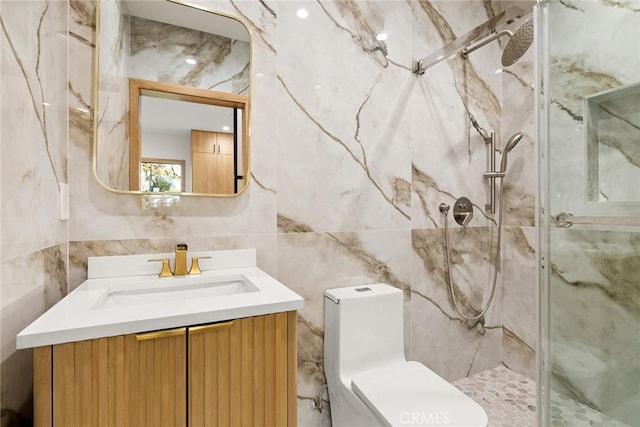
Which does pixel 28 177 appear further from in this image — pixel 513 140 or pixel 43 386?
pixel 513 140

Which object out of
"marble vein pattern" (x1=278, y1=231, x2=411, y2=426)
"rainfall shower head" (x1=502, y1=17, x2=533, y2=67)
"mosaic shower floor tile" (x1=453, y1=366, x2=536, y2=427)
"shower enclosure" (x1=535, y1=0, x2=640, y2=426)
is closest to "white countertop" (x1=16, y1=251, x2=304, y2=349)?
"marble vein pattern" (x1=278, y1=231, x2=411, y2=426)

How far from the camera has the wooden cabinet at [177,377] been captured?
2.28 feet

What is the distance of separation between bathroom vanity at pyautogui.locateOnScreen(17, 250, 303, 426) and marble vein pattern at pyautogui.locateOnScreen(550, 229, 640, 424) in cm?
90

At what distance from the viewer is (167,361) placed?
30.8 inches

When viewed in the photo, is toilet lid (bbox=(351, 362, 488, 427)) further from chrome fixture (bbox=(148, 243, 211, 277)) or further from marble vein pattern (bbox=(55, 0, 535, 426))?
chrome fixture (bbox=(148, 243, 211, 277))

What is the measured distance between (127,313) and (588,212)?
1.41m

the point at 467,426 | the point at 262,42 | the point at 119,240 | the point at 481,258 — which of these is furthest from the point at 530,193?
the point at 119,240

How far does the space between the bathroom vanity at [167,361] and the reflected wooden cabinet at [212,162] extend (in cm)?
51

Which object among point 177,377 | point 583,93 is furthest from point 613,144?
point 177,377

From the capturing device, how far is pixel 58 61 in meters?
1.03

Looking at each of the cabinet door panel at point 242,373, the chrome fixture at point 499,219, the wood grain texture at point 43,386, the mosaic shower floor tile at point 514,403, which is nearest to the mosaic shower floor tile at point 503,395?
the mosaic shower floor tile at point 514,403

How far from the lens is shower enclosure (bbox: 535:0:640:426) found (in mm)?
1004

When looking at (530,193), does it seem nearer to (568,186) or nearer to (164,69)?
(568,186)

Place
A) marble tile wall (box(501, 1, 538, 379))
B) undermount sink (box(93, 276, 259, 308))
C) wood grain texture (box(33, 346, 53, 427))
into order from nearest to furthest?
wood grain texture (box(33, 346, 53, 427)), undermount sink (box(93, 276, 259, 308)), marble tile wall (box(501, 1, 538, 379))
